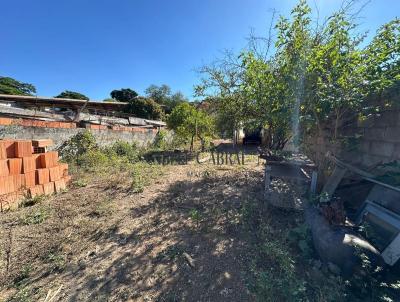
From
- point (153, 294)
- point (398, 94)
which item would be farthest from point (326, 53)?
point (153, 294)

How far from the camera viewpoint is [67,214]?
10.6 ft

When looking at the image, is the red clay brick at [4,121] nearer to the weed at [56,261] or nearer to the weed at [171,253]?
the weed at [56,261]

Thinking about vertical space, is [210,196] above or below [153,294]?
above

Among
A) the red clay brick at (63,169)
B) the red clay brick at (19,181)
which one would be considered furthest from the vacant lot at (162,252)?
the red clay brick at (63,169)

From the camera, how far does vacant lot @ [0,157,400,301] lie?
1.88m

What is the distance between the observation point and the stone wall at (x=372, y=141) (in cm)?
247

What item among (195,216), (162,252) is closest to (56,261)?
(162,252)

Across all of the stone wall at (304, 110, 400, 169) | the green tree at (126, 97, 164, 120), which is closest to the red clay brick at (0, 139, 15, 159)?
the stone wall at (304, 110, 400, 169)

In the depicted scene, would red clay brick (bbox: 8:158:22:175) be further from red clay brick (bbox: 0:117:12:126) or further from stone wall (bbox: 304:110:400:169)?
stone wall (bbox: 304:110:400:169)

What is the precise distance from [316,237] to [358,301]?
0.61m

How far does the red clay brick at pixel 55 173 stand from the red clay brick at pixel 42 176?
8 centimetres

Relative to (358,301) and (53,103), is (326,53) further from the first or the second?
(53,103)

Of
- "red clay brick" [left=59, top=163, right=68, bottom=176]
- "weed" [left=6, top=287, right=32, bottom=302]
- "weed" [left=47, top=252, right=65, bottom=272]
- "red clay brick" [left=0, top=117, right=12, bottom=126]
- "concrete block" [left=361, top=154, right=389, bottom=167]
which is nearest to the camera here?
"weed" [left=6, top=287, right=32, bottom=302]

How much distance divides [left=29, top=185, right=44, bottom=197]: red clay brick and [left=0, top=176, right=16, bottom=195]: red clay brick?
248mm
